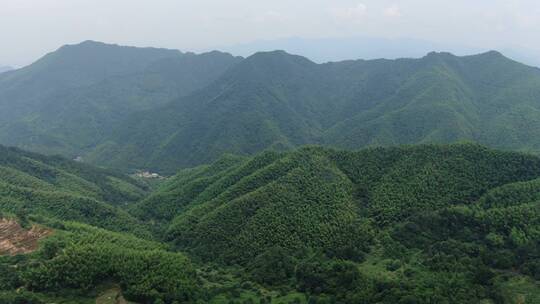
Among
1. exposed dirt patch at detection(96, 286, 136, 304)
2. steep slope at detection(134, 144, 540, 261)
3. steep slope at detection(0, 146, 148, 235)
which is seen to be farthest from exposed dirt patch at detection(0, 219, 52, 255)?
steep slope at detection(134, 144, 540, 261)

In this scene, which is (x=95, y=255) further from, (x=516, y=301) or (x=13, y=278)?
(x=516, y=301)

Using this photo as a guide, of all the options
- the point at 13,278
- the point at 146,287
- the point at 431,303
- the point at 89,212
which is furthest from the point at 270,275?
the point at 89,212

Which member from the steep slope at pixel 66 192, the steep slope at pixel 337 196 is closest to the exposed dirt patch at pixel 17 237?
the steep slope at pixel 66 192

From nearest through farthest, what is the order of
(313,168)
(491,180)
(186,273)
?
(186,273) → (491,180) → (313,168)

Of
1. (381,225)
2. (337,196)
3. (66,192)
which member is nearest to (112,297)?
Answer: (337,196)

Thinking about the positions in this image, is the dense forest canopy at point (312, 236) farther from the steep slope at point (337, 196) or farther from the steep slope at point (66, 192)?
the steep slope at point (66, 192)

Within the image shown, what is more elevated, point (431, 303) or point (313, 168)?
point (313, 168)

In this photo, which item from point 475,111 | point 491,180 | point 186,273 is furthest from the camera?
point 475,111
